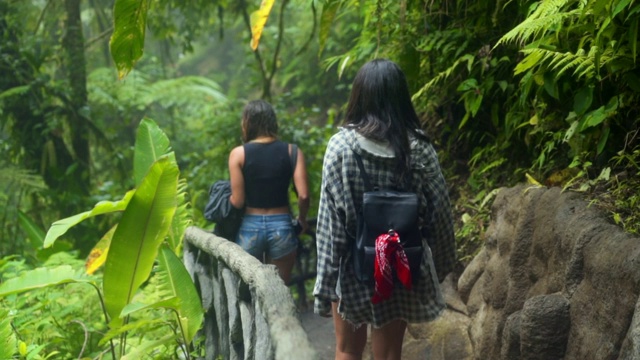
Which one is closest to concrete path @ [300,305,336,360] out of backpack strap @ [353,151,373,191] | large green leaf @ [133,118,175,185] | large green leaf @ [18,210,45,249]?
large green leaf @ [133,118,175,185]

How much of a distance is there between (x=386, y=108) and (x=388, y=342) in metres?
1.15

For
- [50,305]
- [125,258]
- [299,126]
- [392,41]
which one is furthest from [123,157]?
[125,258]

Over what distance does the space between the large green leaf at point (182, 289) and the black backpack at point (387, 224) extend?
1652 mm

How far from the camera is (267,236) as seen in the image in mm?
6203

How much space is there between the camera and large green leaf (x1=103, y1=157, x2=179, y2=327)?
4.93m

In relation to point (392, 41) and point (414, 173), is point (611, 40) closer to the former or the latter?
A: point (414, 173)

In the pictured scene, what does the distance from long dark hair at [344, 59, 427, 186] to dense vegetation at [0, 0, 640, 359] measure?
696 mm

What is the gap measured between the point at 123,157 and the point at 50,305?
510 centimetres

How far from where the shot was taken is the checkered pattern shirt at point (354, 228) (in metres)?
3.96

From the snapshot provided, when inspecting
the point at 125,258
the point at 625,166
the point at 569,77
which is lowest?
the point at 125,258

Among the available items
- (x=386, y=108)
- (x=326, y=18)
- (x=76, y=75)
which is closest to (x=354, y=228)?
(x=386, y=108)

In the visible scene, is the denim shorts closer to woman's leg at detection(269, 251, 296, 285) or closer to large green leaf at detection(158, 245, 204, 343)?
woman's leg at detection(269, 251, 296, 285)

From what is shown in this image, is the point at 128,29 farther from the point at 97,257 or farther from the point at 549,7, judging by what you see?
the point at 549,7

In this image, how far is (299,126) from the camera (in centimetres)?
1042
